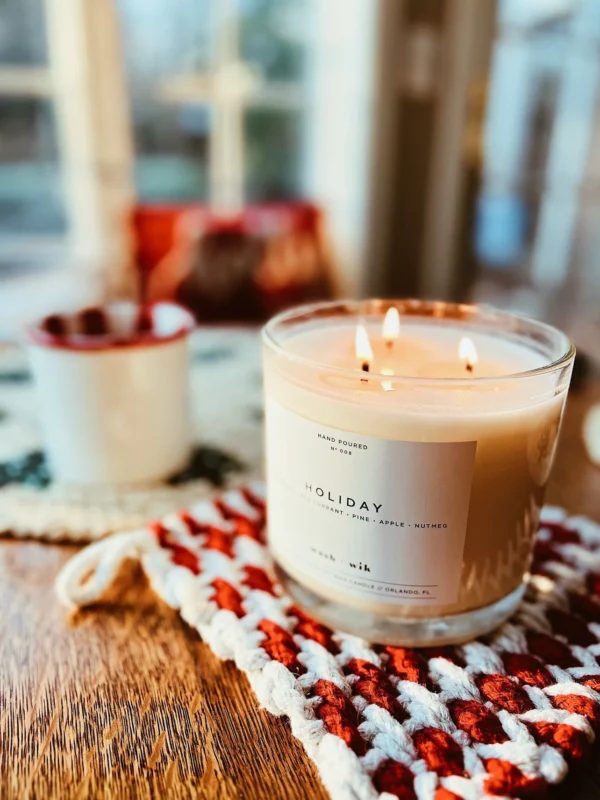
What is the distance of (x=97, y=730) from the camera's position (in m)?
0.25

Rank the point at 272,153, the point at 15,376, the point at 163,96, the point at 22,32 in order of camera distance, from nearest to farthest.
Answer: the point at 15,376
the point at 22,32
the point at 163,96
the point at 272,153

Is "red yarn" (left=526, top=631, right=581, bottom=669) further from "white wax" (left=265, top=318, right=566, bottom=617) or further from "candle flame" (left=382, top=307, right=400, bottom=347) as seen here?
"candle flame" (left=382, top=307, right=400, bottom=347)

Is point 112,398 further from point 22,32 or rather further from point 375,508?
point 22,32

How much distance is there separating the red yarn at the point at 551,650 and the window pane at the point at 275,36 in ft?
4.87

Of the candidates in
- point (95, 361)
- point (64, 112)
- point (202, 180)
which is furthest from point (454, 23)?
point (95, 361)

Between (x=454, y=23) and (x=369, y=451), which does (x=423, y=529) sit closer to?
(x=369, y=451)

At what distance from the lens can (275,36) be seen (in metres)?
1.47

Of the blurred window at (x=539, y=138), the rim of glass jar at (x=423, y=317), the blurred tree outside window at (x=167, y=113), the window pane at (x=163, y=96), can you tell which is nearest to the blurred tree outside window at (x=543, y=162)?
the blurred window at (x=539, y=138)

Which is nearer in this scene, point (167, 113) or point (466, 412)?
point (466, 412)

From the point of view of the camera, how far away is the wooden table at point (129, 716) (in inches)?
9.0

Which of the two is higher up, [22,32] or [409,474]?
[22,32]

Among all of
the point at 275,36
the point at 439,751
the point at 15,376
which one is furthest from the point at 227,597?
the point at 275,36

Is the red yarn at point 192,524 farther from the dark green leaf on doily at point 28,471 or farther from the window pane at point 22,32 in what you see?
the window pane at point 22,32

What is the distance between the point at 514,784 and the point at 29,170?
1.49 m
